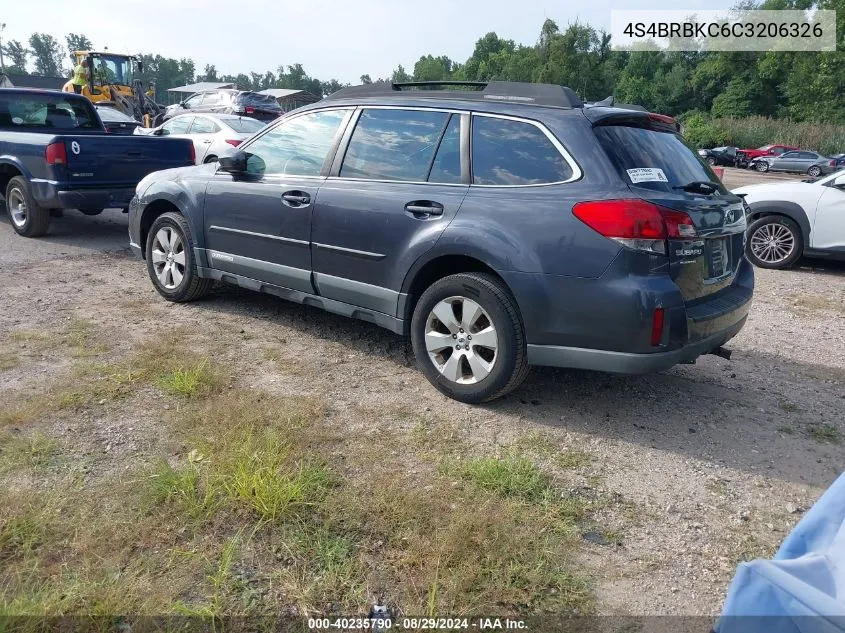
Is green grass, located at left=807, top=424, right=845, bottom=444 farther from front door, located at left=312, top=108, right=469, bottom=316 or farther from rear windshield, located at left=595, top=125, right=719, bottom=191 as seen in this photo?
front door, located at left=312, top=108, right=469, bottom=316

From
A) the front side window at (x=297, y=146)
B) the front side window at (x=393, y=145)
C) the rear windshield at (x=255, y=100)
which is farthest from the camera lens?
the rear windshield at (x=255, y=100)

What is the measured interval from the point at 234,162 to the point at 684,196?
324cm

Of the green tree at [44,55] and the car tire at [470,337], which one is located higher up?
the green tree at [44,55]

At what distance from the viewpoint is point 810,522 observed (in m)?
1.72

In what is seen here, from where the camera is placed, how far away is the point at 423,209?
402 cm

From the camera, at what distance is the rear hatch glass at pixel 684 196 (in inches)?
137

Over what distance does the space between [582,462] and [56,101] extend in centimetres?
931

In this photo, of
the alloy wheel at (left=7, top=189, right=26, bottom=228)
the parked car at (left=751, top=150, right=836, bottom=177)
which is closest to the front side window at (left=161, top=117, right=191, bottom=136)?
the alloy wheel at (left=7, top=189, right=26, bottom=228)

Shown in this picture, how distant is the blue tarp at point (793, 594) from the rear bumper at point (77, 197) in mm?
8102

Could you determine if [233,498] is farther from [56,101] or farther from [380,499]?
[56,101]

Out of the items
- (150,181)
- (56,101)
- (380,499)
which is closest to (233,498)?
(380,499)

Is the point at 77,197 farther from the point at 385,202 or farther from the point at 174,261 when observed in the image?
the point at 385,202

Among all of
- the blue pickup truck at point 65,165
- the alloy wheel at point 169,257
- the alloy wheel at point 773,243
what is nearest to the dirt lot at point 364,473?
the alloy wheel at point 169,257

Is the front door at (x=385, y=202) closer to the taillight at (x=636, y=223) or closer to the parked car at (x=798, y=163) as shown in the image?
the taillight at (x=636, y=223)
